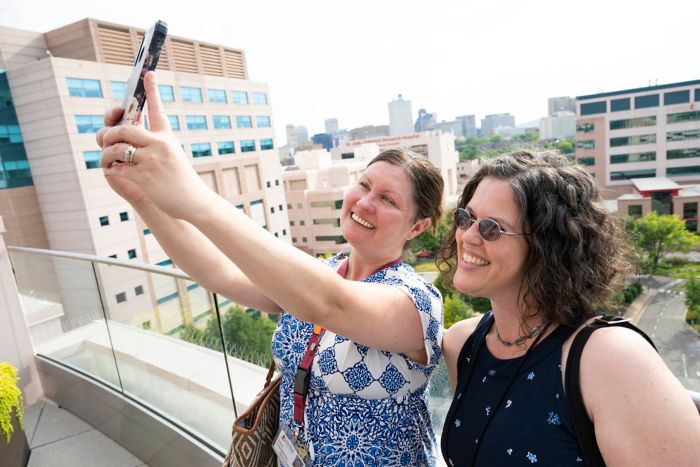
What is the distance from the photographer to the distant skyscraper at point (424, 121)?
78.8 m

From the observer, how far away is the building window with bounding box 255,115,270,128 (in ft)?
110

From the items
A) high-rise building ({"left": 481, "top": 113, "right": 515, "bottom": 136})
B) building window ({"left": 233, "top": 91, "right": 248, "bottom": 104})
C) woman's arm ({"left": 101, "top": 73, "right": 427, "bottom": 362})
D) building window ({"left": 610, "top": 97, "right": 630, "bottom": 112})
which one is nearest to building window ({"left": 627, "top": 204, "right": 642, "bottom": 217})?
building window ({"left": 610, "top": 97, "right": 630, "bottom": 112})

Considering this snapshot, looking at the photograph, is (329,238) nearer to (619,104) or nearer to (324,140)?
(619,104)

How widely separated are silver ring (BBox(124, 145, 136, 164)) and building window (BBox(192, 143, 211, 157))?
2892 centimetres

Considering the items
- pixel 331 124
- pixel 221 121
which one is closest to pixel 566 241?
pixel 221 121

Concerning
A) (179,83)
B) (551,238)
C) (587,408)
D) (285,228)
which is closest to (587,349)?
(587,408)

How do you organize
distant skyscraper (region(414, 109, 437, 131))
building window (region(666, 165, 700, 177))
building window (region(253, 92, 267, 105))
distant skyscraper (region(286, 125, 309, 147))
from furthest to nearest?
1. distant skyscraper (region(286, 125, 309, 147))
2. distant skyscraper (region(414, 109, 437, 131))
3. building window (region(253, 92, 267, 105))
4. building window (region(666, 165, 700, 177))

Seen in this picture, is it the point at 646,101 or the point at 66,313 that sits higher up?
the point at 646,101

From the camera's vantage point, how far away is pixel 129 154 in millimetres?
643

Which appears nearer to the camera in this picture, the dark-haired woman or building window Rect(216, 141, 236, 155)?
the dark-haired woman

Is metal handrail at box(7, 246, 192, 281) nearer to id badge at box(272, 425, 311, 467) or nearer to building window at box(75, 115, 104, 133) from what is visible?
id badge at box(272, 425, 311, 467)

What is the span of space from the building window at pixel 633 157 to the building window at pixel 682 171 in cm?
127

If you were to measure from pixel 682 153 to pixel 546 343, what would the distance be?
35.6 metres

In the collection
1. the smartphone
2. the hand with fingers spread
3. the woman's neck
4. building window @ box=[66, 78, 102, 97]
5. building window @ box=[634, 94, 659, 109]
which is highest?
building window @ box=[66, 78, 102, 97]
